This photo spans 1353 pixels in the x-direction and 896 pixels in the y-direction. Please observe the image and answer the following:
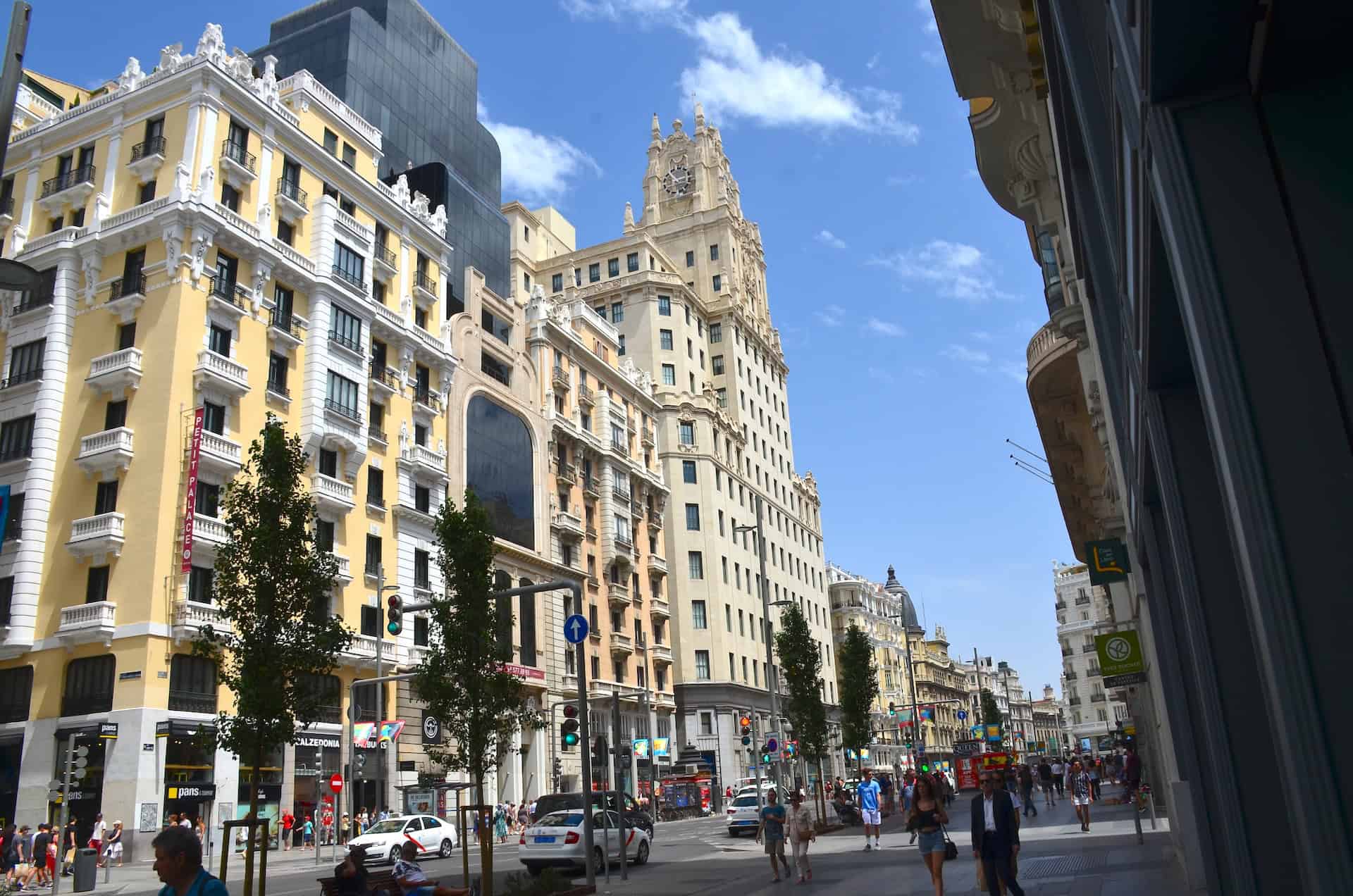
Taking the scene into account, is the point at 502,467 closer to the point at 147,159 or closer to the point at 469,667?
the point at 147,159

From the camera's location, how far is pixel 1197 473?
5.88 metres

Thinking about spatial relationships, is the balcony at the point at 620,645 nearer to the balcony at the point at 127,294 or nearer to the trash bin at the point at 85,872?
the balcony at the point at 127,294

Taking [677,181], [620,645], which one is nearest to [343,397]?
[620,645]

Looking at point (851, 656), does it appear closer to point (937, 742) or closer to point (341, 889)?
point (341, 889)

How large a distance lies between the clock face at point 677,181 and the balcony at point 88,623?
73.0 meters

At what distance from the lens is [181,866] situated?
5074 millimetres

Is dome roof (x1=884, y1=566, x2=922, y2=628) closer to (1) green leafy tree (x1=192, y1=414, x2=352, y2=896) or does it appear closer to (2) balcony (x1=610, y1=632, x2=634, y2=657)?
(2) balcony (x1=610, y1=632, x2=634, y2=657)

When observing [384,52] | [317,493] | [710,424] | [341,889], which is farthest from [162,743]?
[710,424]

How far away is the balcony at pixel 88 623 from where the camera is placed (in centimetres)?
3341

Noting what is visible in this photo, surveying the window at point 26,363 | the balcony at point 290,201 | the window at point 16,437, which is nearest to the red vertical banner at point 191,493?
the window at point 16,437

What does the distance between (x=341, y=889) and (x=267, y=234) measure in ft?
118

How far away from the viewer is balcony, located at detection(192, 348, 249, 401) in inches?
1442

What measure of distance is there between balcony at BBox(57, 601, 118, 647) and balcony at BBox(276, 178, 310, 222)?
57.8ft

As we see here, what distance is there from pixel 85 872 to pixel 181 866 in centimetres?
2341
